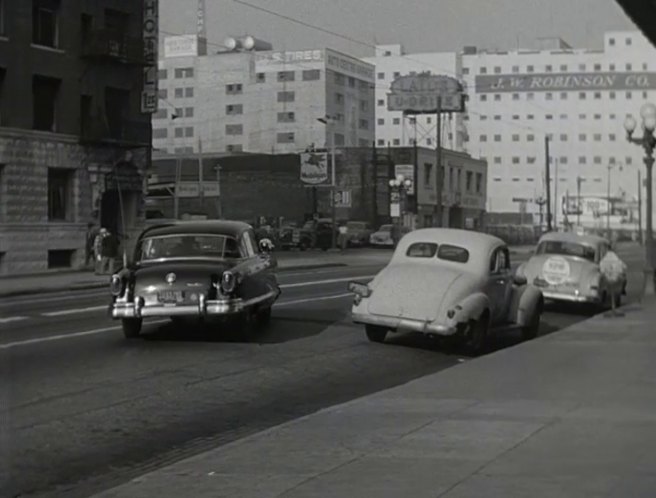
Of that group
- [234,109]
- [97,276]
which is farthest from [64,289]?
[234,109]

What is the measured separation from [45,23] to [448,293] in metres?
6.95

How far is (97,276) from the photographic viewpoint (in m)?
26.0

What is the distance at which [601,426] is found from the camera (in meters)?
8.56

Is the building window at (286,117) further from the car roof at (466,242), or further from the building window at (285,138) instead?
the car roof at (466,242)

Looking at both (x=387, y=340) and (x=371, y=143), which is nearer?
(x=387, y=340)

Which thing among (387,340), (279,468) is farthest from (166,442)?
(387,340)

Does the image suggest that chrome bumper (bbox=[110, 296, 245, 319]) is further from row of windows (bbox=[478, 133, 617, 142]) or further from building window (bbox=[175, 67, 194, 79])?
building window (bbox=[175, 67, 194, 79])

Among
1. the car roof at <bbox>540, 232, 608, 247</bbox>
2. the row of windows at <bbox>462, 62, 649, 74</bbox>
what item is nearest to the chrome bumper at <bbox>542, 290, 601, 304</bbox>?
the car roof at <bbox>540, 232, 608, 247</bbox>

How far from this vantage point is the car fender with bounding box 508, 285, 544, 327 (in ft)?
53.2

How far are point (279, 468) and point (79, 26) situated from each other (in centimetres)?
1111

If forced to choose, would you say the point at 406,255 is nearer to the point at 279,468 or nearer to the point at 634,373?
the point at 634,373

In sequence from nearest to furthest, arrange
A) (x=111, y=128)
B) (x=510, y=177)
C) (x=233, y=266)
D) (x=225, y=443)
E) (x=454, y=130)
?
1. (x=225, y=443)
2. (x=233, y=266)
3. (x=111, y=128)
4. (x=510, y=177)
5. (x=454, y=130)

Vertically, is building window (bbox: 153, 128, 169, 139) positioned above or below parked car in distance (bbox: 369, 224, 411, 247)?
above

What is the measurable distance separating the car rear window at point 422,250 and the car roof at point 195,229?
8.54 ft
